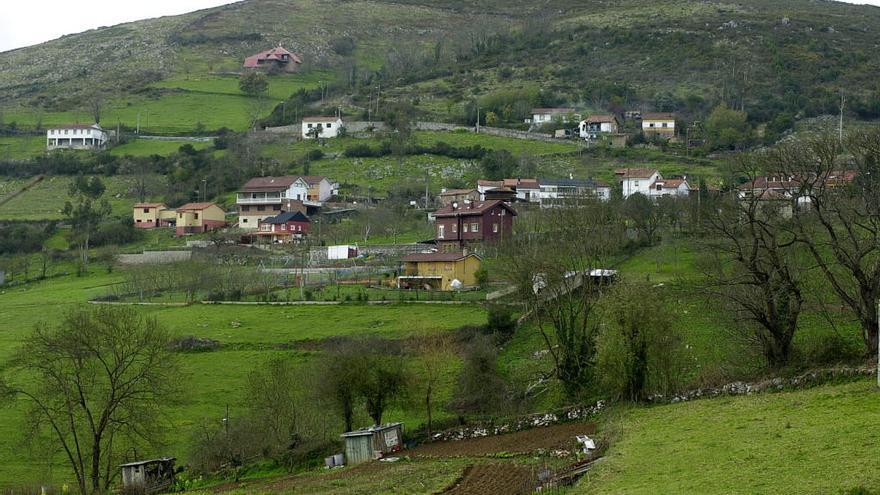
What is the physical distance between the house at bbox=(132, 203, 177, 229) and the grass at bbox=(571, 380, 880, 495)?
3117 inches

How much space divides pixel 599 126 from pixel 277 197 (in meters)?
44.2

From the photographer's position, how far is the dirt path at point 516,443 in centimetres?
3319

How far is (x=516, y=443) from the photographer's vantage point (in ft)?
115

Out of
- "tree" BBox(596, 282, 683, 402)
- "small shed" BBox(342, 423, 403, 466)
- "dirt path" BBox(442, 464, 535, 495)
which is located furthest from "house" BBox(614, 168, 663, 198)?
"dirt path" BBox(442, 464, 535, 495)

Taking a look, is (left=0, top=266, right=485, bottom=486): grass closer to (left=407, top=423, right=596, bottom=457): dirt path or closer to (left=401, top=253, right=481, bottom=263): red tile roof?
(left=407, top=423, right=596, bottom=457): dirt path

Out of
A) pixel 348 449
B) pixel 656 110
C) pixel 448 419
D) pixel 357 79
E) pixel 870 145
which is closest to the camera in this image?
pixel 348 449

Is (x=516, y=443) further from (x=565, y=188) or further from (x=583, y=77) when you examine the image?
(x=583, y=77)

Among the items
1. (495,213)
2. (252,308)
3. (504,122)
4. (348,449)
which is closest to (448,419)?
(348,449)

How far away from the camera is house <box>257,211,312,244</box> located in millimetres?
94938

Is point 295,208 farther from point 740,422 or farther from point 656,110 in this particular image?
point 740,422

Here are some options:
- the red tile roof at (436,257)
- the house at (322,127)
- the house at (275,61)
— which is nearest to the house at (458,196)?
the red tile roof at (436,257)

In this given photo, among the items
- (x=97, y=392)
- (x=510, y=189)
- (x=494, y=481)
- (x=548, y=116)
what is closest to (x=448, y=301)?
(x=97, y=392)

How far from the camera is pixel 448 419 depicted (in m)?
40.9

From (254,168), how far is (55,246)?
26.4 metres
